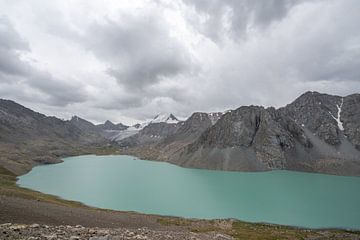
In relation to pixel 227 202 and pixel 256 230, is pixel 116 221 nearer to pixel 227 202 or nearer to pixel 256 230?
pixel 256 230

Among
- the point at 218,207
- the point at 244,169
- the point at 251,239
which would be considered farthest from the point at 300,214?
the point at 244,169

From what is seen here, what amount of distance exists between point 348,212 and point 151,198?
55.4 m

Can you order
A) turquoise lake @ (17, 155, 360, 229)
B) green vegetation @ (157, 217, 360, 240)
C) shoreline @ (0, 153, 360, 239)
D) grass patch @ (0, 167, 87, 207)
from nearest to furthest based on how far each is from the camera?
1. shoreline @ (0, 153, 360, 239)
2. green vegetation @ (157, 217, 360, 240)
3. grass patch @ (0, 167, 87, 207)
4. turquoise lake @ (17, 155, 360, 229)

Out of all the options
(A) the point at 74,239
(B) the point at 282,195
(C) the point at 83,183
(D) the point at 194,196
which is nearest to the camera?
(A) the point at 74,239

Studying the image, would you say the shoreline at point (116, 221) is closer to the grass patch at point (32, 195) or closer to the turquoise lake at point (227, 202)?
the grass patch at point (32, 195)

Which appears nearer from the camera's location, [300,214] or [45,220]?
[45,220]

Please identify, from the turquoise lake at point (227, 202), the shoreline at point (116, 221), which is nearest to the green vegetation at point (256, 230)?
the shoreline at point (116, 221)

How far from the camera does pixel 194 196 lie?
96.0m

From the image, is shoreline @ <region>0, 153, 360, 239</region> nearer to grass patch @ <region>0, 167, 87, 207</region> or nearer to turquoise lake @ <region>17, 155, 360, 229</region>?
grass patch @ <region>0, 167, 87, 207</region>

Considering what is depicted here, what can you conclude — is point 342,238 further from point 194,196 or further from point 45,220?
point 194,196

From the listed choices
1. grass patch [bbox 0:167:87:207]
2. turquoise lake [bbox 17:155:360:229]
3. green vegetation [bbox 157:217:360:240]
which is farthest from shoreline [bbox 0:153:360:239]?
turquoise lake [bbox 17:155:360:229]

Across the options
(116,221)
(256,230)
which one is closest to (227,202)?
(256,230)

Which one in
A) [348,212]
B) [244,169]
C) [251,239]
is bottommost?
[251,239]

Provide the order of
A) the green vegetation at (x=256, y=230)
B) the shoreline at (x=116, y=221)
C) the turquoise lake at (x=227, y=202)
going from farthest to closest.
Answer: the turquoise lake at (x=227, y=202) < the green vegetation at (x=256, y=230) < the shoreline at (x=116, y=221)
